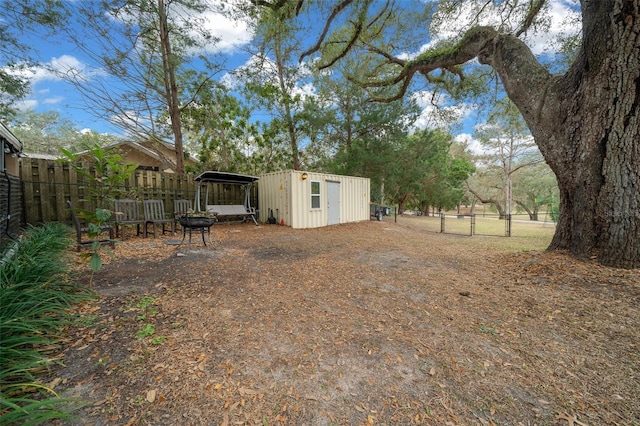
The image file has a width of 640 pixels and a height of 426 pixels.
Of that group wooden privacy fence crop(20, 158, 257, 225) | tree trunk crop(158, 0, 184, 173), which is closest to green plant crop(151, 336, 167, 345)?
wooden privacy fence crop(20, 158, 257, 225)

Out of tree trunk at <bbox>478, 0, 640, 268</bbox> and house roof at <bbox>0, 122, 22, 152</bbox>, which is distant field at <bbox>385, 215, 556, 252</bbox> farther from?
house roof at <bbox>0, 122, 22, 152</bbox>

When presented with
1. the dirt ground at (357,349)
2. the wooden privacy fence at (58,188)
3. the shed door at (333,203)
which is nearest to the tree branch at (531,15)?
the dirt ground at (357,349)

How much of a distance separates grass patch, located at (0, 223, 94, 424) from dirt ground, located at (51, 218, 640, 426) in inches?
4.7

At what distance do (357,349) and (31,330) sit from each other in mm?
2353

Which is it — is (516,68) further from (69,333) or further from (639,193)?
(69,333)

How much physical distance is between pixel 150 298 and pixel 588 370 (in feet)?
12.8

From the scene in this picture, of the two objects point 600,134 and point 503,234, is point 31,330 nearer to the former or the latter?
point 600,134

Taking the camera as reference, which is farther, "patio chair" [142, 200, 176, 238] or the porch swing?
the porch swing

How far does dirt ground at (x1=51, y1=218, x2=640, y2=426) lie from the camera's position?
135 cm

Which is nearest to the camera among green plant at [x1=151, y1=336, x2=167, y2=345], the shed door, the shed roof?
green plant at [x1=151, y1=336, x2=167, y2=345]

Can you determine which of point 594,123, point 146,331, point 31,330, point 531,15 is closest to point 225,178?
point 146,331

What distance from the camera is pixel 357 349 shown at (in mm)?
1873

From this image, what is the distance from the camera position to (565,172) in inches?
160

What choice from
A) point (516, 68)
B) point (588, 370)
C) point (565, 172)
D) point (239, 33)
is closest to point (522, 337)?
point (588, 370)
